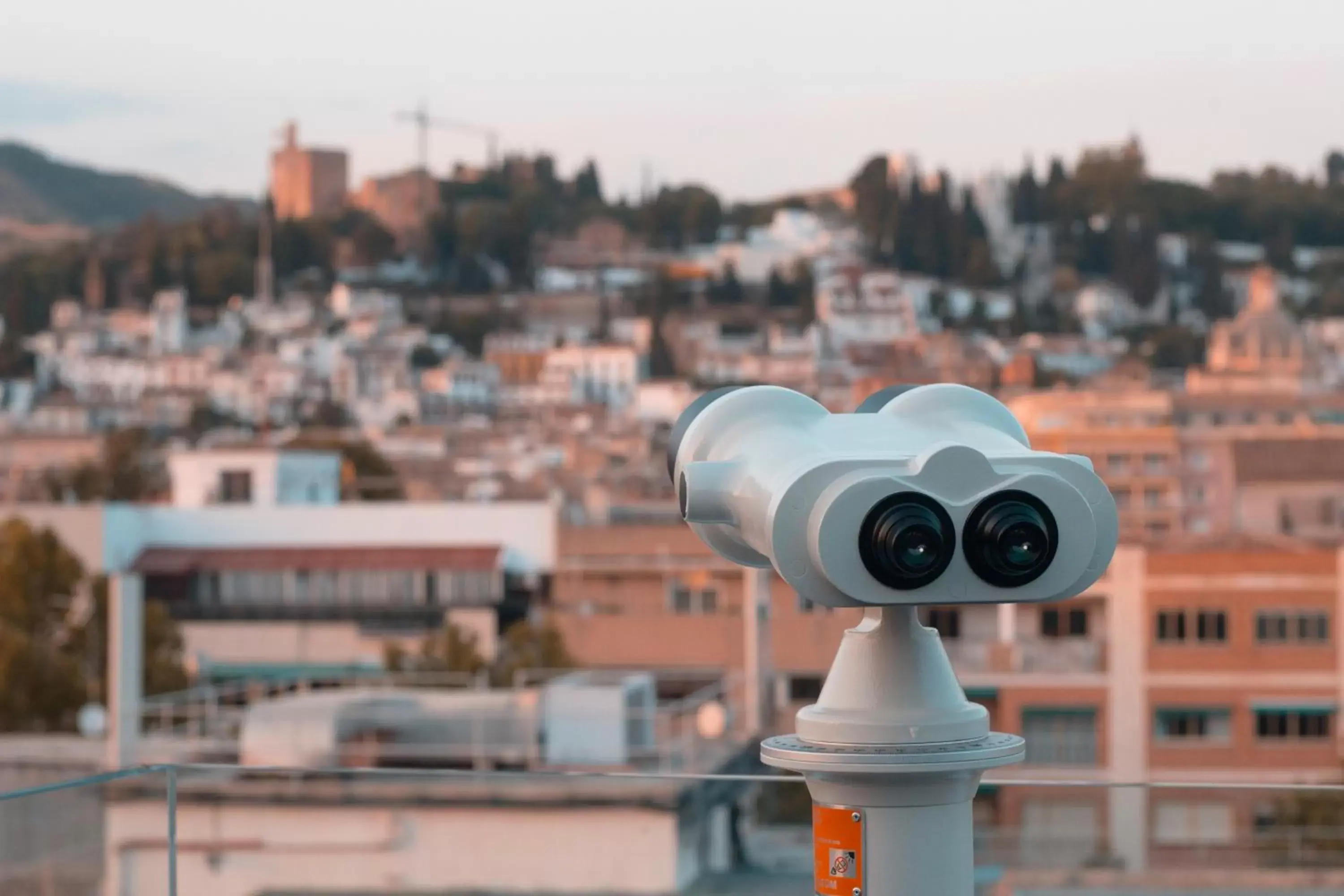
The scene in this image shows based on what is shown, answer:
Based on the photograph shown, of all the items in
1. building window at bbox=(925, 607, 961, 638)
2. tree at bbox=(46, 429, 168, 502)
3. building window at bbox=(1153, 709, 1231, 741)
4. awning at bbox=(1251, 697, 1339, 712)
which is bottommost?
building window at bbox=(1153, 709, 1231, 741)

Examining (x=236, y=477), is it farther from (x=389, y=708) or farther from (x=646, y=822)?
(x=646, y=822)

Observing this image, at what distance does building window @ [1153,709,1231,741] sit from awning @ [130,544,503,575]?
12421 mm

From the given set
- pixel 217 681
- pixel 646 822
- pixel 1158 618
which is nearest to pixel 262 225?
pixel 217 681

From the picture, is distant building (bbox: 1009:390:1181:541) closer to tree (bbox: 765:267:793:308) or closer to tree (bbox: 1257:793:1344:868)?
tree (bbox: 1257:793:1344:868)

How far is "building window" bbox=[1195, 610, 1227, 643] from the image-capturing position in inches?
1042

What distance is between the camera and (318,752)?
50.3 ft

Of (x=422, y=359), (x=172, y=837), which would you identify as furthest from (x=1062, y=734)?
(x=422, y=359)

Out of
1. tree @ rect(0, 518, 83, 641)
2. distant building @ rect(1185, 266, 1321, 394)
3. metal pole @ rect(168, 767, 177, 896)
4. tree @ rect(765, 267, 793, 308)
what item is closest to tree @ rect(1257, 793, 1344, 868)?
metal pole @ rect(168, 767, 177, 896)

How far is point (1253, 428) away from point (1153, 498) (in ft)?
17.9

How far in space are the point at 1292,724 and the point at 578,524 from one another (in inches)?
508

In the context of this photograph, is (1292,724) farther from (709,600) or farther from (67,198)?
(67,198)

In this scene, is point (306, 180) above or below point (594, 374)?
above

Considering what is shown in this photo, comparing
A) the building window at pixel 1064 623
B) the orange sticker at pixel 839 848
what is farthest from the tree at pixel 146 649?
the orange sticker at pixel 839 848

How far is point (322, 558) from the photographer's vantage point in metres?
35.7
